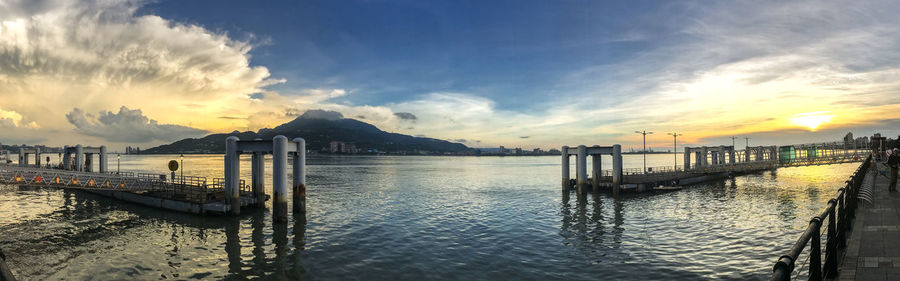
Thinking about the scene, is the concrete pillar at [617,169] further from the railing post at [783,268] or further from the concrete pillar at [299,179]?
the railing post at [783,268]

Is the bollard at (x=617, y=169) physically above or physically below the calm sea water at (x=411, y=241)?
above

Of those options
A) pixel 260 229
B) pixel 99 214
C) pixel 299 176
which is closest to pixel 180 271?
pixel 260 229

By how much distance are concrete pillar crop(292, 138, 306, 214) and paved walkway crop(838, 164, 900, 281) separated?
32150 mm

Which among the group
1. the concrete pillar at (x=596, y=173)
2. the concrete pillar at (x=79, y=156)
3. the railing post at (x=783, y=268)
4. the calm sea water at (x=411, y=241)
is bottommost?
the calm sea water at (x=411, y=241)

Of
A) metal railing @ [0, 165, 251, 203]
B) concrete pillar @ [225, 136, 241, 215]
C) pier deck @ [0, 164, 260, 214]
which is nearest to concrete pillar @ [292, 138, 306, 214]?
concrete pillar @ [225, 136, 241, 215]

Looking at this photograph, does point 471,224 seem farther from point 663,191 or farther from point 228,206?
point 663,191

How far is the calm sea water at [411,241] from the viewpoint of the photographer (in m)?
20.0

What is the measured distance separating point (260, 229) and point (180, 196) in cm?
1338

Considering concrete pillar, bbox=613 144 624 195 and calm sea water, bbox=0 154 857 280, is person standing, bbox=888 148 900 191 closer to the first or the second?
calm sea water, bbox=0 154 857 280

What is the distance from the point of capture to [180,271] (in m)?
20.3

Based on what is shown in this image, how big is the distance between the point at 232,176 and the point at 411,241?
1723 cm

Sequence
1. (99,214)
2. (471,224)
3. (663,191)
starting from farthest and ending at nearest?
1. (663,191)
2. (99,214)
3. (471,224)

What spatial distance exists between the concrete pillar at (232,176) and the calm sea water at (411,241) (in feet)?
4.16

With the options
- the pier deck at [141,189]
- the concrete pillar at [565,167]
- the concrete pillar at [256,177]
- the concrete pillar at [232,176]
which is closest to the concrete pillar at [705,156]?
the concrete pillar at [565,167]
